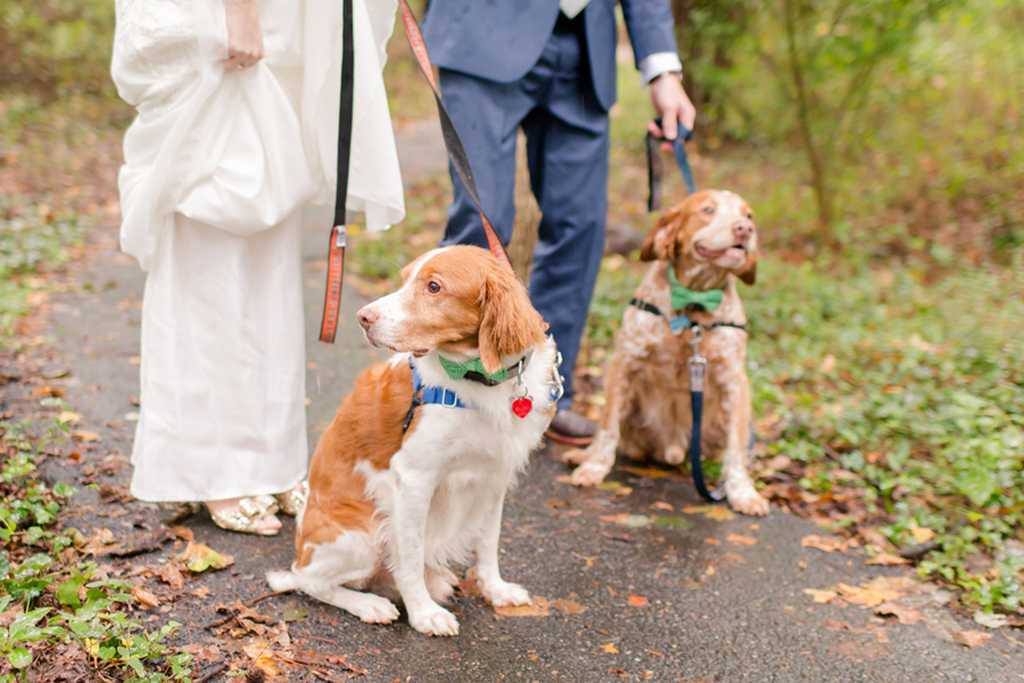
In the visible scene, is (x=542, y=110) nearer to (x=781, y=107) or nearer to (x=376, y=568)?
(x=376, y=568)

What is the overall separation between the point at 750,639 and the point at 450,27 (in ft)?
8.50

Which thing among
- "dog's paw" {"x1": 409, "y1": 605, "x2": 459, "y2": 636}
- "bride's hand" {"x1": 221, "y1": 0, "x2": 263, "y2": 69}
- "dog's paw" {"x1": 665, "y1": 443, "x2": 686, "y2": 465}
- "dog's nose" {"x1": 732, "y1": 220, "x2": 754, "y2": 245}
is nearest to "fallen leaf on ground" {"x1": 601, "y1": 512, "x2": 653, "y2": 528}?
"dog's paw" {"x1": 665, "y1": 443, "x2": 686, "y2": 465}

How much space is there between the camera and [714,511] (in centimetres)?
362

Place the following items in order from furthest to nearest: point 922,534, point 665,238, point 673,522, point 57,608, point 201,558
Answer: point 665,238 < point 673,522 < point 922,534 < point 201,558 < point 57,608

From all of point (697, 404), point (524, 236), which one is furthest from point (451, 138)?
point (524, 236)

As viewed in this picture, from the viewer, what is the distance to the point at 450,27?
3207 mm

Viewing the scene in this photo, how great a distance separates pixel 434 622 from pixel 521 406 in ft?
2.52

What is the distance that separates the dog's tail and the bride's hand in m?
1.76

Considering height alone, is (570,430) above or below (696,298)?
below

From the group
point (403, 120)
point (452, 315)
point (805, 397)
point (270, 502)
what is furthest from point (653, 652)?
point (403, 120)

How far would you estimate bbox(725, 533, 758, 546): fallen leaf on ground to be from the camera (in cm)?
336

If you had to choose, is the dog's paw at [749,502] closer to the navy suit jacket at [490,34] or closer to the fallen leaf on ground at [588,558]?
the fallen leaf on ground at [588,558]

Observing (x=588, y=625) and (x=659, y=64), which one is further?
(x=659, y=64)

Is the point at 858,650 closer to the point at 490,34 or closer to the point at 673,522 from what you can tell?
the point at 673,522
